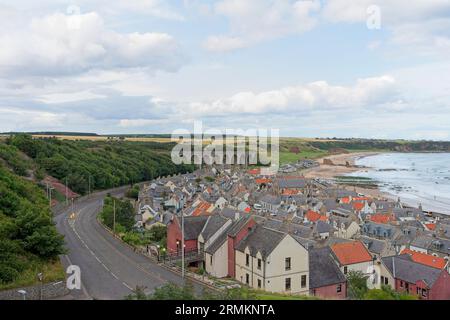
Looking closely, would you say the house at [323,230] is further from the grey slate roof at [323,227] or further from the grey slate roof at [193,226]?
the grey slate roof at [193,226]

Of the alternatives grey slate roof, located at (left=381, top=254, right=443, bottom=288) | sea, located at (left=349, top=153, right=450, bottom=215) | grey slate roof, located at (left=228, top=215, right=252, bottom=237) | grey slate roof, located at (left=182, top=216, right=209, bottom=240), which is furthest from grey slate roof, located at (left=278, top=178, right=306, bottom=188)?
grey slate roof, located at (left=228, top=215, right=252, bottom=237)

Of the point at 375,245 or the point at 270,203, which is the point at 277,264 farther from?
the point at 270,203

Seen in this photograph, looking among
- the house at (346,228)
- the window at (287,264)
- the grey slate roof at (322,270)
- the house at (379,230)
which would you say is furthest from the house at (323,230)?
the window at (287,264)

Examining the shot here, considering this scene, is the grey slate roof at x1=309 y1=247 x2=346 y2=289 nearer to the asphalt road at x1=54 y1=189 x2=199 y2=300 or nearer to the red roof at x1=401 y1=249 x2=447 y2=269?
the red roof at x1=401 y1=249 x2=447 y2=269

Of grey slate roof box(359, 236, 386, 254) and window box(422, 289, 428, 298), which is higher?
grey slate roof box(359, 236, 386, 254)

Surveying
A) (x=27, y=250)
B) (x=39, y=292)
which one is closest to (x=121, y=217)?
(x=27, y=250)
